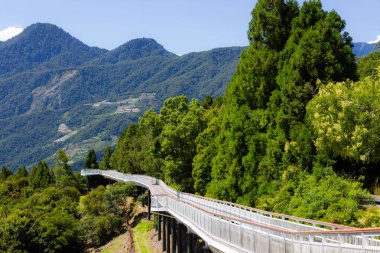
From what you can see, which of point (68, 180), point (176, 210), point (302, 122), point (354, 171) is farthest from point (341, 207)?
point (68, 180)

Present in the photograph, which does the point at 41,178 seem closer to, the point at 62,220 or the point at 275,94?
the point at 62,220

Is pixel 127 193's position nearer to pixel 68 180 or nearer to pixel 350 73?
pixel 68 180

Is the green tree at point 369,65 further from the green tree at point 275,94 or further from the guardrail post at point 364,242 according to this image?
the guardrail post at point 364,242

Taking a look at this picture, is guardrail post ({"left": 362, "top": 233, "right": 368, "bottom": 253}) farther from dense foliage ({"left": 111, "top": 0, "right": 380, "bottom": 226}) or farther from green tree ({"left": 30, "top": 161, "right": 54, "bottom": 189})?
green tree ({"left": 30, "top": 161, "right": 54, "bottom": 189})

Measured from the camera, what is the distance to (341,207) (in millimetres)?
23422

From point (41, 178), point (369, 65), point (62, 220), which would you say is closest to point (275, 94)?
point (369, 65)

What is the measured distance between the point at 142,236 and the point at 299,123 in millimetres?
32408

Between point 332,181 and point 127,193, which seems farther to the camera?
point 127,193

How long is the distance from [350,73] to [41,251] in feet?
134

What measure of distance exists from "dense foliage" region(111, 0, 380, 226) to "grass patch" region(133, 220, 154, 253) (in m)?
14.2

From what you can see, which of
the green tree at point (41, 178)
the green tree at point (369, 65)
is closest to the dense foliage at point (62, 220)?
the green tree at point (41, 178)

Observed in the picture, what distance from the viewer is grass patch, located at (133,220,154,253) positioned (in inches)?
1944

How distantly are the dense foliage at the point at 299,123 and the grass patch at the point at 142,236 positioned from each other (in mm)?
14200

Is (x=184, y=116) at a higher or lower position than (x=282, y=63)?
lower
